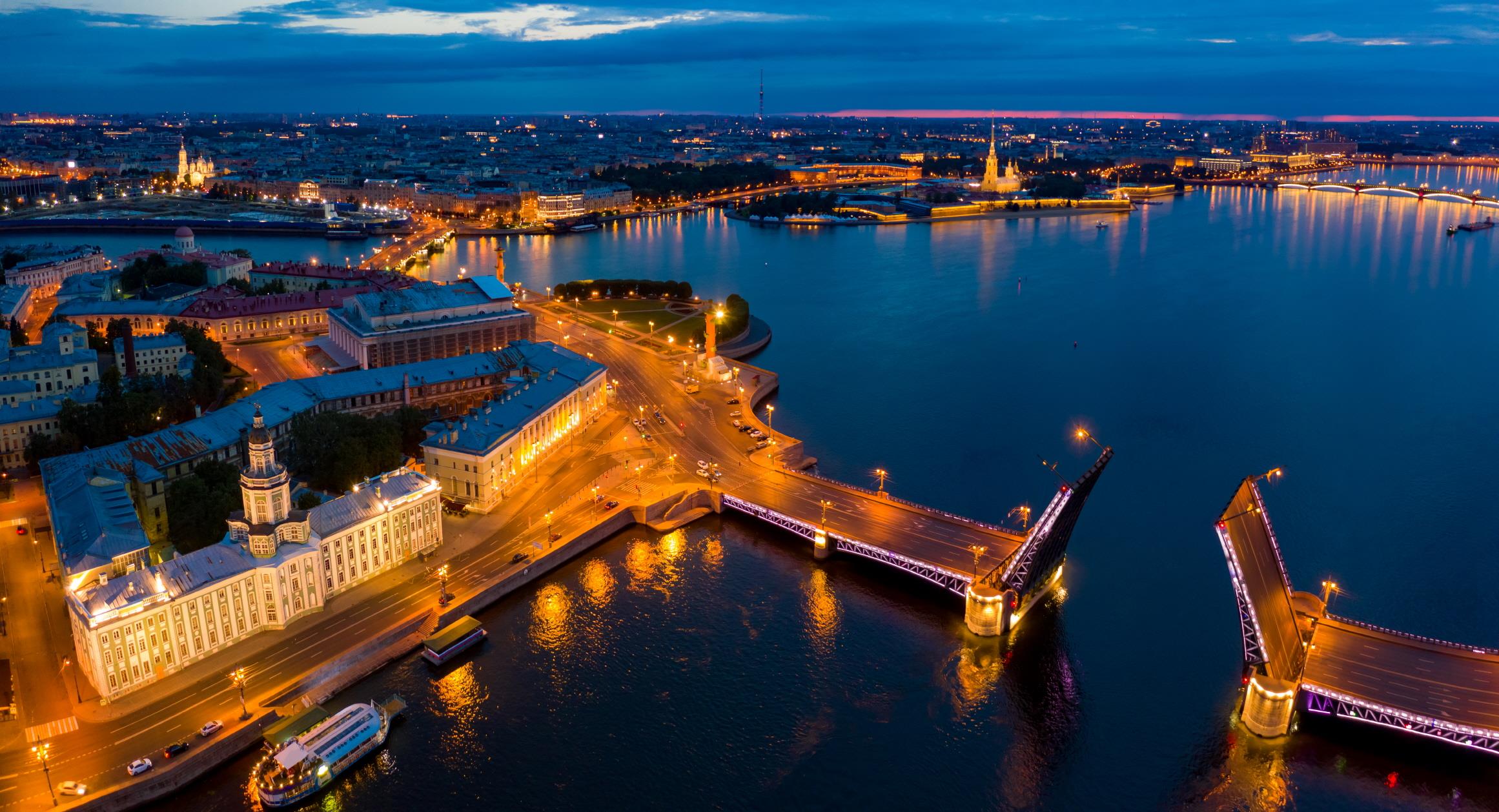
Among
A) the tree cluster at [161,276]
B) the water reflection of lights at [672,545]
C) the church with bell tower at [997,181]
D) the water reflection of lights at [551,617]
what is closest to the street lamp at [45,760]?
the water reflection of lights at [551,617]

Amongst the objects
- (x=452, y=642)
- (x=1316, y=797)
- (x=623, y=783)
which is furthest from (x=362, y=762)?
(x=1316, y=797)

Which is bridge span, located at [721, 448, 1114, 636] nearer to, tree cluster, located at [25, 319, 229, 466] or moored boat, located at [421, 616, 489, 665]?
moored boat, located at [421, 616, 489, 665]

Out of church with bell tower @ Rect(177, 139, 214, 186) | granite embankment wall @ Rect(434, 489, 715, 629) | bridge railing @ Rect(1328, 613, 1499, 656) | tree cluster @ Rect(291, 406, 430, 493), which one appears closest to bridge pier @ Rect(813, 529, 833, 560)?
granite embankment wall @ Rect(434, 489, 715, 629)

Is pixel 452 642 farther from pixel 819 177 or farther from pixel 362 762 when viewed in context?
pixel 819 177

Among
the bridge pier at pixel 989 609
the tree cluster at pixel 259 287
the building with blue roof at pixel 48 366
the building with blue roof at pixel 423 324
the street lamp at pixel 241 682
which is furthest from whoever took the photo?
the tree cluster at pixel 259 287

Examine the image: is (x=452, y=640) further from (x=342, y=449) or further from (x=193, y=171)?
(x=193, y=171)

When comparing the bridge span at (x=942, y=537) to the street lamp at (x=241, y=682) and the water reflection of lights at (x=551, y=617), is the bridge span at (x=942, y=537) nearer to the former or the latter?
the water reflection of lights at (x=551, y=617)

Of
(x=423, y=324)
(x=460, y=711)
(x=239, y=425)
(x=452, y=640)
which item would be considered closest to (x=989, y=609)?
(x=460, y=711)
